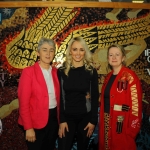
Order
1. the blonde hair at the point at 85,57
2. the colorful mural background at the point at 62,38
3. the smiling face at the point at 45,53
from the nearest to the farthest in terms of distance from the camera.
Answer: the smiling face at the point at 45,53, the blonde hair at the point at 85,57, the colorful mural background at the point at 62,38

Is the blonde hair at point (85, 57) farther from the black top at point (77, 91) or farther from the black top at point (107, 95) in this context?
the black top at point (107, 95)

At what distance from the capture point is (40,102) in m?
1.73

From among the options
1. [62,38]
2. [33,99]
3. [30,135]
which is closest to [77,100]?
[33,99]

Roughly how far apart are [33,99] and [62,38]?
3.71 feet

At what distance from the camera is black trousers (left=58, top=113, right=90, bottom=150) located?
1.83m

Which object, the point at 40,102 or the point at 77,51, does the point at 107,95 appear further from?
the point at 40,102

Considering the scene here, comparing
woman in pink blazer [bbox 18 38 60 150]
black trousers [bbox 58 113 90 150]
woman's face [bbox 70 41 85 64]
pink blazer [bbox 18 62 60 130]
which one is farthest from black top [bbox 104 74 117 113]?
pink blazer [bbox 18 62 60 130]

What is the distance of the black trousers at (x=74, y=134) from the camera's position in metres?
1.83

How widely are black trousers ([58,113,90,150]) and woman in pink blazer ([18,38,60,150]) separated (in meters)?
0.14

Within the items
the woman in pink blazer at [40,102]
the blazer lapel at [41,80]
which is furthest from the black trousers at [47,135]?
the blazer lapel at [41,80]

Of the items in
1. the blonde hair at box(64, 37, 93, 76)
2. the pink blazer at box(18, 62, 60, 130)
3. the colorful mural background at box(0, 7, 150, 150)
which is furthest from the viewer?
the colorful mural background at box(0, 7, 150, 150)

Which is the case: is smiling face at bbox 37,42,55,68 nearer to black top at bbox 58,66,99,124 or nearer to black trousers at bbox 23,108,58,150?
black top at bbox 58,66,99,124

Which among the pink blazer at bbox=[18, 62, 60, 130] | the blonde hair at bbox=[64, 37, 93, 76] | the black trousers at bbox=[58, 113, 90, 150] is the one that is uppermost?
the blonde hair at bbox=[64, 37, 93, 76]

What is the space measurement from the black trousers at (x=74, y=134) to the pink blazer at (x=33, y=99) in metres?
Answer: 0.30
